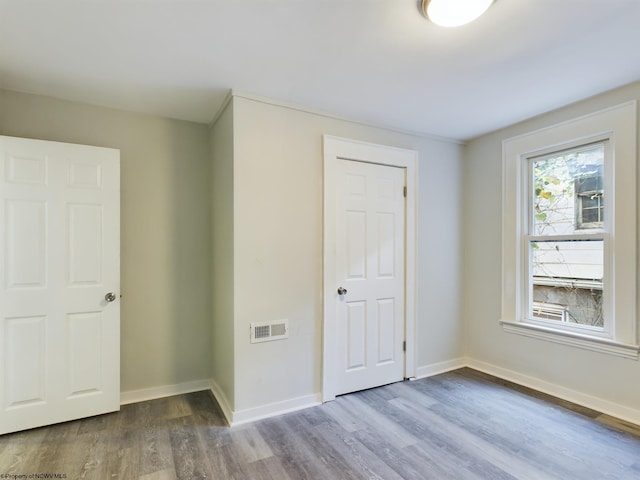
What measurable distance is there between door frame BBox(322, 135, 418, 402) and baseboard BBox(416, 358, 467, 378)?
12 centimetres

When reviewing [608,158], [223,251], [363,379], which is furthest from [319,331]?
[608,158]

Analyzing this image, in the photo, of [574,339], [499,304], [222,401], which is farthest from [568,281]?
[222,401]

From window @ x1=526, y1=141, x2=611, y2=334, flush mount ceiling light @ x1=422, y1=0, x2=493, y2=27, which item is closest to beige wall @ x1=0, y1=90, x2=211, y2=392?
flush mount ceiling light @ x1=422, y1=0, x2=493, y2=27

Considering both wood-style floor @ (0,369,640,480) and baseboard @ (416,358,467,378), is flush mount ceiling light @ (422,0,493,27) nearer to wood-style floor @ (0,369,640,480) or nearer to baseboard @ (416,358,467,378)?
wood-style floor @ (0,369,640,480)

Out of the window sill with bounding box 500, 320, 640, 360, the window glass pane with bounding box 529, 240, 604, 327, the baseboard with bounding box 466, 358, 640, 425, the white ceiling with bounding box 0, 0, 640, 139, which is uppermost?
the white ceiling with bounding box 0, 0, 640, 139

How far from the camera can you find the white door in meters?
2.26

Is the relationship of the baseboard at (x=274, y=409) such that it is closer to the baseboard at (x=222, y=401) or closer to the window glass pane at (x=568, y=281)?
the baseboard at (x=222, y=401)

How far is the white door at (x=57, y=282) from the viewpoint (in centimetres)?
226

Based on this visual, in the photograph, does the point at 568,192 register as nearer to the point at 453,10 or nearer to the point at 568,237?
the point at 568,237

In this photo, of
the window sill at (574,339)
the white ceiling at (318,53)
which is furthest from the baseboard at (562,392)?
the white ceiling at (318,53)

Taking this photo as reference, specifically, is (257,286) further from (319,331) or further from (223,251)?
(319,331)

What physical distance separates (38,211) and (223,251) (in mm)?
1302

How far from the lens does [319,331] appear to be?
2.78m

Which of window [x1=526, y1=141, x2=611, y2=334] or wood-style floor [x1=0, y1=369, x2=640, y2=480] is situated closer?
wood-style floor [x1=0, y1=369, x2=640, y2=480]
